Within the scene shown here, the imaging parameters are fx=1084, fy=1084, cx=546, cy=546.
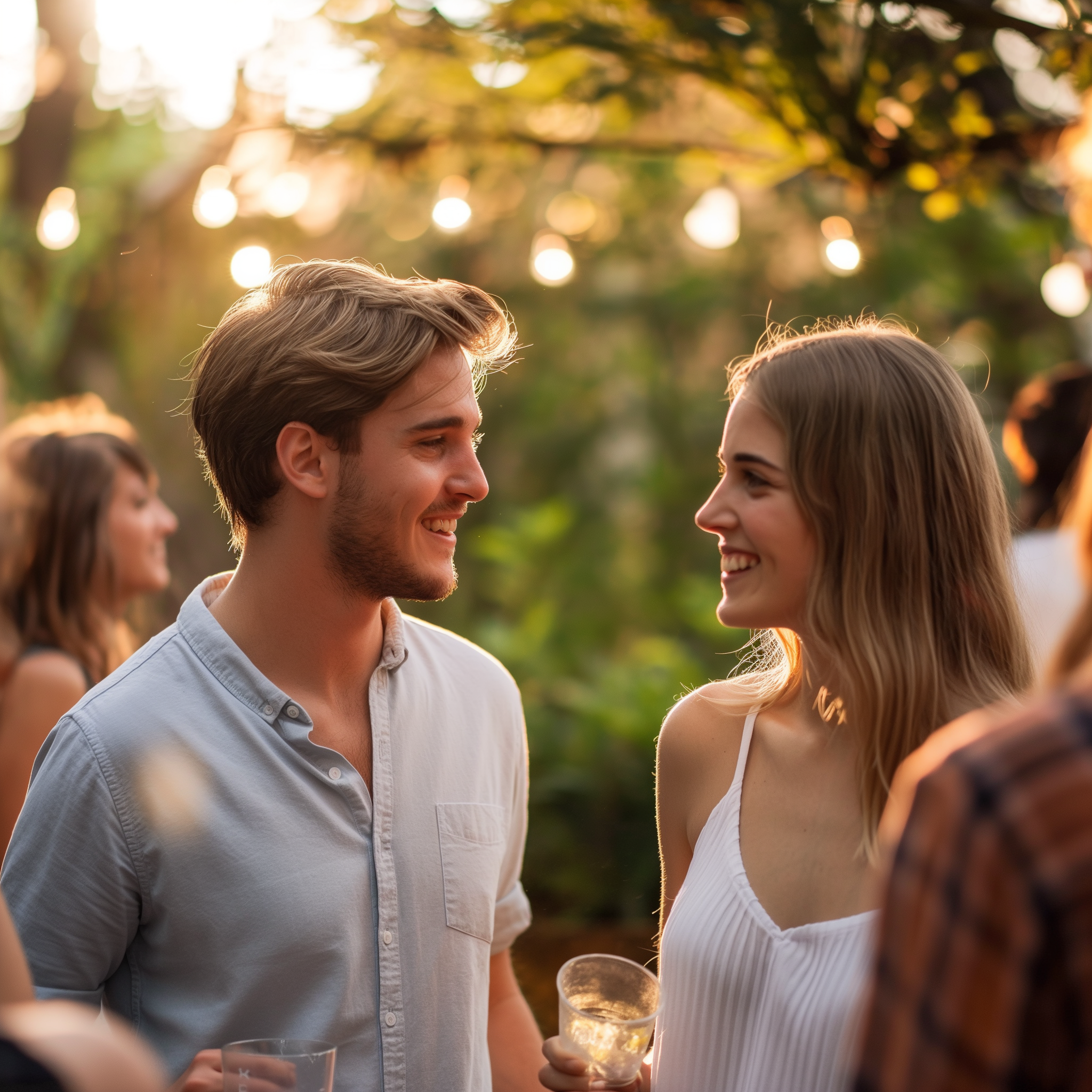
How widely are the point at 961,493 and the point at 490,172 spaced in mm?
4867

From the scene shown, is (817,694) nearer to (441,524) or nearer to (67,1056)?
(441,524)

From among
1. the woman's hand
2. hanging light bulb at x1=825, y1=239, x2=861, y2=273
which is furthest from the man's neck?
hanging light bulb at x1=825, y1=239, x2=861, y2=273

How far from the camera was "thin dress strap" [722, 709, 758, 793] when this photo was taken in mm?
1960

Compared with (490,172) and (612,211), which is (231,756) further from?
(612,211)

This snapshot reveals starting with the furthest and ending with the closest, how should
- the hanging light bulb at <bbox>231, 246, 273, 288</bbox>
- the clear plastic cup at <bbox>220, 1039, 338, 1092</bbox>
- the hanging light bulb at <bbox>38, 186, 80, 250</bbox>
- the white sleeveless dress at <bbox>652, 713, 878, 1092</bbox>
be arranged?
1. the hanging light bulb at <bbox>38, 186, 80, 250</bbox>
2. the hanging light bulb at <bbox>231, 246, 273, 288</bbox>
3. the white sleeveless dress at <bbox>652, 713, 878, 1092</bbox>
4. the clear plastic cup at <bbox>220, 1039, 338, 1092</bbox>

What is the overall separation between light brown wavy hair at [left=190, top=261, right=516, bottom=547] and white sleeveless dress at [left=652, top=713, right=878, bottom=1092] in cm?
106

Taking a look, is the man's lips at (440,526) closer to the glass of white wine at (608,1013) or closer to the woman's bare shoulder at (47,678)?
the glass of white wine at (608,1013)

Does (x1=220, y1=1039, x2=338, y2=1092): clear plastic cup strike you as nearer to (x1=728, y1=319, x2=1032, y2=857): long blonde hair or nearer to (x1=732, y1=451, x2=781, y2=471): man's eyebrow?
(x1=728, y1=319, x2=1032, y2=857): long blonde hair

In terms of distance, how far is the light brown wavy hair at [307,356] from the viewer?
85.6 inches

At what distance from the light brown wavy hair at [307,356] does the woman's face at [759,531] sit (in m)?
0.67

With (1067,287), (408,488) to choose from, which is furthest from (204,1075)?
(1067,287)

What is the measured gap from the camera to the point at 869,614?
6.13 ft

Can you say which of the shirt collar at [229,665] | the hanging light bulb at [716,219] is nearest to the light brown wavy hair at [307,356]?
the shirt collar at [229,665]

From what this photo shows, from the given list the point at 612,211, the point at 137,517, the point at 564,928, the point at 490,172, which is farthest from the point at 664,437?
the point at 137,517
